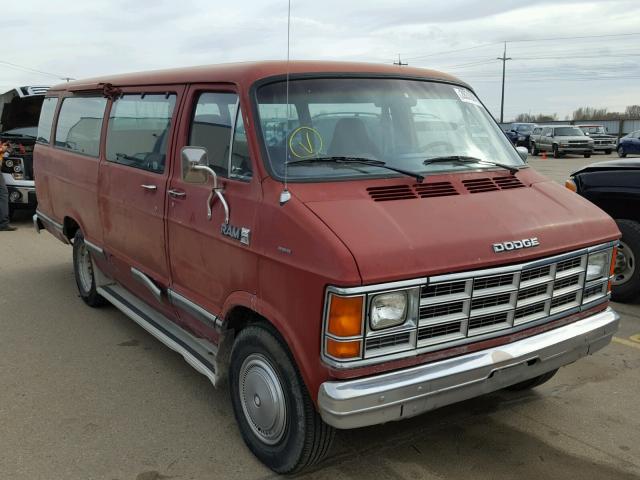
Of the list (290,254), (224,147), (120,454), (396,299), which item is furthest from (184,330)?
(396,299)

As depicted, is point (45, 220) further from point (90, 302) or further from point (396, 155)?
point (396, 155)

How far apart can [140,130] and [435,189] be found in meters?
2.39

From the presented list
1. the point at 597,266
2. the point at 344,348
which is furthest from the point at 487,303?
the point at 597,266

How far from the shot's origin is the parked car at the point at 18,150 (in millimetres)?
10750

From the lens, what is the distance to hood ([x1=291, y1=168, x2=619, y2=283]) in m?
2.74

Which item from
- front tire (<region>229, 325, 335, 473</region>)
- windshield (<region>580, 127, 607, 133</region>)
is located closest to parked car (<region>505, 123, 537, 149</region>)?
windshield (<region>580, 127, 607, 133</region>)

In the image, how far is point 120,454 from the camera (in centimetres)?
345

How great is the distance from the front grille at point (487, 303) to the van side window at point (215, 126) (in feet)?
4.60

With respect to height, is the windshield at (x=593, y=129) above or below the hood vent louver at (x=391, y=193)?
above

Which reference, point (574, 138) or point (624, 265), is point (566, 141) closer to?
point (574, 138)

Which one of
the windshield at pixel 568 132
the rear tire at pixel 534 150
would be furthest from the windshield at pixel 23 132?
the rear tire at pixel 534 150

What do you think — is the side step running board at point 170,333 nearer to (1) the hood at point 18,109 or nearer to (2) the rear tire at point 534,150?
(1) the hood at point 18,109

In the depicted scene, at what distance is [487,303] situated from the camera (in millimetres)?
3004

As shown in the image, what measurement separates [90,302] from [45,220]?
1.45 meters
